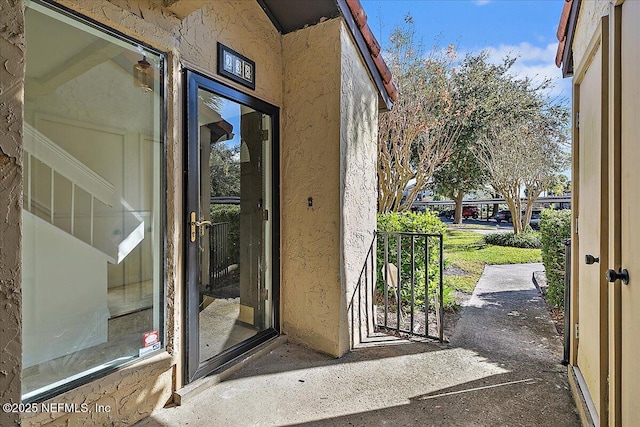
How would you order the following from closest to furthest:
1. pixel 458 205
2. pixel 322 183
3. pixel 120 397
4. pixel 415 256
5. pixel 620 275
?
pixel 620 275 → pixel 120 397 → pixel 322 183 → pixel 415 256 → pixel 458 205

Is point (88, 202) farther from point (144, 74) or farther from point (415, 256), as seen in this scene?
point (415, 256)

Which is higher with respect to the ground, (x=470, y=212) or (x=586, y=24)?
(x=586, y=24)

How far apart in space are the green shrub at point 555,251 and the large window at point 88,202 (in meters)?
4.67

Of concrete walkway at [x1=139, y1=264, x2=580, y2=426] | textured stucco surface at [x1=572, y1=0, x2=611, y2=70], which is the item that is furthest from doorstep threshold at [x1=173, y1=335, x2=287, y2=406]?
textured stucco surface at [x1=572, y1=0, x2=611, y2=70]

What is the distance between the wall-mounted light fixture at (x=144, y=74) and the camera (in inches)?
89.6

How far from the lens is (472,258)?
8.22m

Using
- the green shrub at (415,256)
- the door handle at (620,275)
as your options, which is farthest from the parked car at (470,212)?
the door handle at (620,275)

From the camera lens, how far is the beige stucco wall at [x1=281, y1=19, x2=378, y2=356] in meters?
3.04

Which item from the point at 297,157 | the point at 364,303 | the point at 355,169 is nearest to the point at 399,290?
the point at 364,303

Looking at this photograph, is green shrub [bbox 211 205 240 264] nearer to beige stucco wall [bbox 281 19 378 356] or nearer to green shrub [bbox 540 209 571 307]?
beige stucco wall [bbox 281 19 378 356]

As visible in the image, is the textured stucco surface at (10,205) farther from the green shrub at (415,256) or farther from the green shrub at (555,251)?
the green shrub at (555,251)

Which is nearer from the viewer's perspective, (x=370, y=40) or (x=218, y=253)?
(x=218, y=253)

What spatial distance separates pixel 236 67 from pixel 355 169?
1455mm

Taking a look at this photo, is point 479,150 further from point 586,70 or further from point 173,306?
point 173,306
